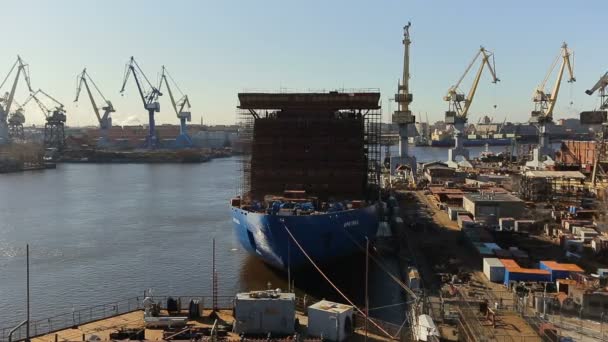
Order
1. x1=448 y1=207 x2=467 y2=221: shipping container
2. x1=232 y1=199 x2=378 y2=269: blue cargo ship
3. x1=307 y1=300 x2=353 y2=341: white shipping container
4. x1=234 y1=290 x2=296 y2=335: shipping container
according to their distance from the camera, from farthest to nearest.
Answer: x1=448 y1=207 x2=467 y2=221: shipping container
x1=232 y1=199 x2=378 y2=269: blue cargo ship
x1=234 y1=290 x2=296 y2=335: shipping container
x1=307 y1=300 x2=353 y2=341: white shipping container

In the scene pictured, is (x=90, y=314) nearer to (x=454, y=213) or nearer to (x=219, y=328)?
(x=219, y=328)

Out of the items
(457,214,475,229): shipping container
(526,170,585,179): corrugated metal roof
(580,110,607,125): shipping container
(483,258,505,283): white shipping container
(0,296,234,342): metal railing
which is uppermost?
(580,110,607,125): shipping container

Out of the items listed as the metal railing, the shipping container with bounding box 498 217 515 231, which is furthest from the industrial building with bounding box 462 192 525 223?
the metal railing

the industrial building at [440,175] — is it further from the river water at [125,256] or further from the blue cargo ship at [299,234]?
the blue cargo ship at [299,234]

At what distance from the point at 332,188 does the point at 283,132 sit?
3.05 meters

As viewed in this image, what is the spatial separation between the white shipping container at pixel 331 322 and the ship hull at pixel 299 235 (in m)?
6.30

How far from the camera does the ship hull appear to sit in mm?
17016


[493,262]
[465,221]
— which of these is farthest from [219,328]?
[465,221]

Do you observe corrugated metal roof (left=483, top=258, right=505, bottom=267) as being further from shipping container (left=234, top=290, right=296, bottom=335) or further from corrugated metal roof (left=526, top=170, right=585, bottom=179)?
corrugated metal roof (left=526, top=170, right=585, bottom=179)

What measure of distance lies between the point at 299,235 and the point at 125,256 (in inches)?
338

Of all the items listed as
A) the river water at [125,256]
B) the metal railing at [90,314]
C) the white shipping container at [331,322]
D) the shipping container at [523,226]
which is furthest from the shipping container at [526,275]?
the shipping container at [523,226]

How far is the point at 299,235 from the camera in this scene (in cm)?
1703

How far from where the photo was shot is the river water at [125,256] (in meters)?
17.2

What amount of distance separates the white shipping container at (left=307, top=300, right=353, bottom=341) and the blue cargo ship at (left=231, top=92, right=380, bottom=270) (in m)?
6.50
